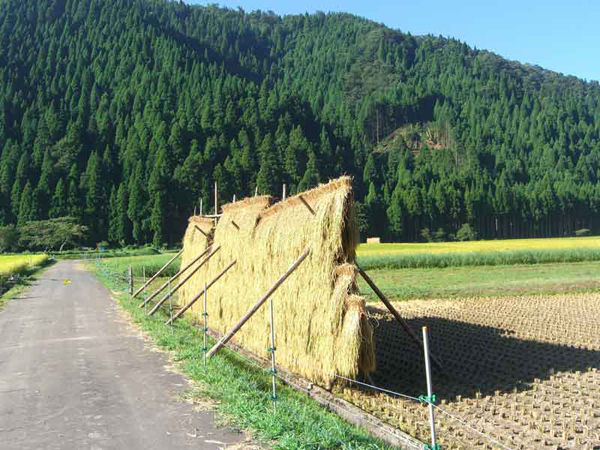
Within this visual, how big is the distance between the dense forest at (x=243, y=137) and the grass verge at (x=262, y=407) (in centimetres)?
7210

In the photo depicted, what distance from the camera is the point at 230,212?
14.7 metres

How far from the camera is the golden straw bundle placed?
7.85 metres

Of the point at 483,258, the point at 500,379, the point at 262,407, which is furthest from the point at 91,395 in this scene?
the point at 483,258

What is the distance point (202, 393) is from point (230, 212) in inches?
308

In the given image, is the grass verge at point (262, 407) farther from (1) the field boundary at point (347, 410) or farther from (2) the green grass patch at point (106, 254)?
(2) the green grass patch at point (106, 254)

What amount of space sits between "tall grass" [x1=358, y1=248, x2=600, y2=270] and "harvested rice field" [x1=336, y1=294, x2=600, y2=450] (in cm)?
2248

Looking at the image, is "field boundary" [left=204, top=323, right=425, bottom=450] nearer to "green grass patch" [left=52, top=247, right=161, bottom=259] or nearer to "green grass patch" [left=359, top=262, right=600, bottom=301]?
"green grass patch" [left=359, top=262, right=600, bottom=301]

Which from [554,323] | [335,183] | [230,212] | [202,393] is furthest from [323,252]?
[554,323]

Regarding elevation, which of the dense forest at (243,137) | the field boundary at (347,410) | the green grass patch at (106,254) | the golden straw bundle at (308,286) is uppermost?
the dense forest at (243,137)

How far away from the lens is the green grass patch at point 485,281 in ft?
75.6

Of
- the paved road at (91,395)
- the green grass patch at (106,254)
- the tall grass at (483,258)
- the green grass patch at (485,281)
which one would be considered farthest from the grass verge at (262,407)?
the green grass patch at (106,254)

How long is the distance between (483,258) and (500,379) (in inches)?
1306

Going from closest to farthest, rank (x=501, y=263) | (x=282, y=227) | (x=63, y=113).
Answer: (x=282, y=227) → (x=501, y=263) → (x=63, y=113)

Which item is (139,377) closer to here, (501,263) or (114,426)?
(114,426)
